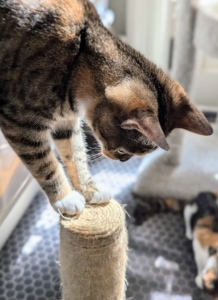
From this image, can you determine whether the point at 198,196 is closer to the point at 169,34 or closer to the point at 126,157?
the point at 126,157

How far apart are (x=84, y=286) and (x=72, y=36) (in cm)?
56

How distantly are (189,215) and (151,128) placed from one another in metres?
0.77

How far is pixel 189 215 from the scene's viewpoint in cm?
139

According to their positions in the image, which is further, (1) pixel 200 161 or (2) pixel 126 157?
(1) pixel 200 161

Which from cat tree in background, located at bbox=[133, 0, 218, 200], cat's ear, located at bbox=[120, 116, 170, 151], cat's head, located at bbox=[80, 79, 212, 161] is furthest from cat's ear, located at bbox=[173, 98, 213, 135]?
cat tree in background, located at bbox=[133, 0, 218, 200]

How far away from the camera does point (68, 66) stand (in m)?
0.87

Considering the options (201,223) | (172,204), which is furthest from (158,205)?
(201,223)

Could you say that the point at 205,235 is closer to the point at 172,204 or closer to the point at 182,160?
the point at 172,204

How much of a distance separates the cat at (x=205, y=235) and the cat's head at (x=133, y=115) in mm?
498

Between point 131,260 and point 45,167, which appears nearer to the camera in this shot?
point 45,167

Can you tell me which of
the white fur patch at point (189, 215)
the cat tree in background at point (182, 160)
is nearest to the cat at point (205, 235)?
the white fur patch at point (189, 215)

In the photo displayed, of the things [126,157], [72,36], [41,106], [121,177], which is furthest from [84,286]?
[121,177]

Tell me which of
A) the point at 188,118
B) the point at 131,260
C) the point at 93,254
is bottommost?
the point at 131,260

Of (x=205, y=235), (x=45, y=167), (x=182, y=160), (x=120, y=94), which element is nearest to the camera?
(x=120, y=94)
